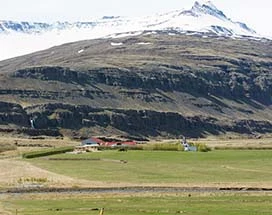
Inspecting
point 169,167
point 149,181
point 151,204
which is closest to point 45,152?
point 169,167

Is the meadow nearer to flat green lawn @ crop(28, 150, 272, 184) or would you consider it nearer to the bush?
flat green lawn @ crop(28, 150, 272, 184)

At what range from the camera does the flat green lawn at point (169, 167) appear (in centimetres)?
9825

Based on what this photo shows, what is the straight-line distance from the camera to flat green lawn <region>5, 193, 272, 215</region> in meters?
59.2

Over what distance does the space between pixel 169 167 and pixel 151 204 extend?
4858 centimetres

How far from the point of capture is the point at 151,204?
219ft

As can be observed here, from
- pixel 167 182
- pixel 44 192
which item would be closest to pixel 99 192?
pixel 44 192

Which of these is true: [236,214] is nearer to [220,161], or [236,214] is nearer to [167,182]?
[167,182]

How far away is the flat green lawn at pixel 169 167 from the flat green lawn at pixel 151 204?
1963cm

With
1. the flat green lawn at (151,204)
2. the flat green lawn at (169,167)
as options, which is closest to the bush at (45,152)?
the flat green lawn at (169,167)

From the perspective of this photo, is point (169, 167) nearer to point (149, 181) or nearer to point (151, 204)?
point (149, 181)

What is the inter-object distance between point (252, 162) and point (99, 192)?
4762cm

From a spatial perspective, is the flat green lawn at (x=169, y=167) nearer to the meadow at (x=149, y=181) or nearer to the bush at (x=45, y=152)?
the meadow at (x=149, y=181)

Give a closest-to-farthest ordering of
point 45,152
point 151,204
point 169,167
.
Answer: point 151,204, point 169,167, point 45,152

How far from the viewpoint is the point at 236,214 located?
5603 cm
